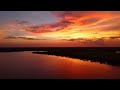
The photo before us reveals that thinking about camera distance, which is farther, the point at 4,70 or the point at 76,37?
the point at 76,37

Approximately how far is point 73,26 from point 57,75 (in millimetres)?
920

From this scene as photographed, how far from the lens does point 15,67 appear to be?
402 cm
